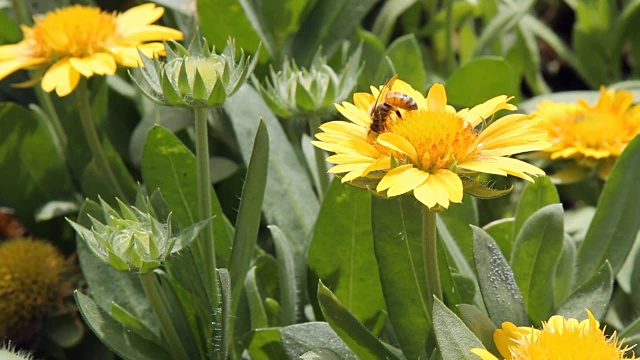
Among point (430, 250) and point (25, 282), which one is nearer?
point (430, 250)

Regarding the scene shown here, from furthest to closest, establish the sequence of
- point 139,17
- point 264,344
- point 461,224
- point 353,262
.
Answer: point 139,17, point 461,224, point 353,262, point 264,344

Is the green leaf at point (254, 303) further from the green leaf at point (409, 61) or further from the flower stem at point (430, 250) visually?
the green leaf at point (409, 61)

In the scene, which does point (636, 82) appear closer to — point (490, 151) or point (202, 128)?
point (490, 151)

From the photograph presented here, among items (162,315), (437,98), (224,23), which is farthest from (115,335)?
(224,23)

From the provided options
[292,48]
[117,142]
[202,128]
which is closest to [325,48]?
[292,48]

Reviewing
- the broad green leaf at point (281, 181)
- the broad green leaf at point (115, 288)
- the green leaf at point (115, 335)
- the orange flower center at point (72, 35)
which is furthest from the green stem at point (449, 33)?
the green leaf at point (115, 335)

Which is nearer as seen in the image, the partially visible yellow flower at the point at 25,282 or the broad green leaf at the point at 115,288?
the broad green leaf at the point at 115,288

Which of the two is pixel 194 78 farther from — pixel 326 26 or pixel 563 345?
pixel 326 26
